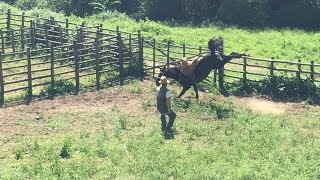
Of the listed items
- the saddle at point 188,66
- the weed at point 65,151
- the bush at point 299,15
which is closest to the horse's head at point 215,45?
the saddle at point 188,66

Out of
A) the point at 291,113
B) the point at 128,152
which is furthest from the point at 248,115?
→ the point at 128,152

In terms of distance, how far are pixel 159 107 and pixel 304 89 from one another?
5515 mm

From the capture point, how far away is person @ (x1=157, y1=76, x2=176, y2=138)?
13625 millimetres

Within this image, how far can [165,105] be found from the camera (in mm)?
13719

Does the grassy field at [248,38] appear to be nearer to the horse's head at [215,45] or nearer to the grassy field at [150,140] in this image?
the horse's head at [215,45]

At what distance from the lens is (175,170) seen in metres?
11.2

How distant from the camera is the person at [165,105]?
44.7ft

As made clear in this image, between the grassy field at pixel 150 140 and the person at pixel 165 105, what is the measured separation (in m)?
0.21

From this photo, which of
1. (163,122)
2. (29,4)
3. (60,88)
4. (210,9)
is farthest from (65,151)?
(29,4)

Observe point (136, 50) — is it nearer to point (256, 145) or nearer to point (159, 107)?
point (159, 107)

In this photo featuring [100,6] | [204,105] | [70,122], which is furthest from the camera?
[100,6]

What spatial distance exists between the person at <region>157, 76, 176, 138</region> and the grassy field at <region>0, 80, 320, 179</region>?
213mm

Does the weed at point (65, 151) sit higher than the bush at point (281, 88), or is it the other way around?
the bush at point (281, 88)

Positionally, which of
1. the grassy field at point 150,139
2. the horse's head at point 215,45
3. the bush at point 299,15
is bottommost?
the grassy field at point 150,139
